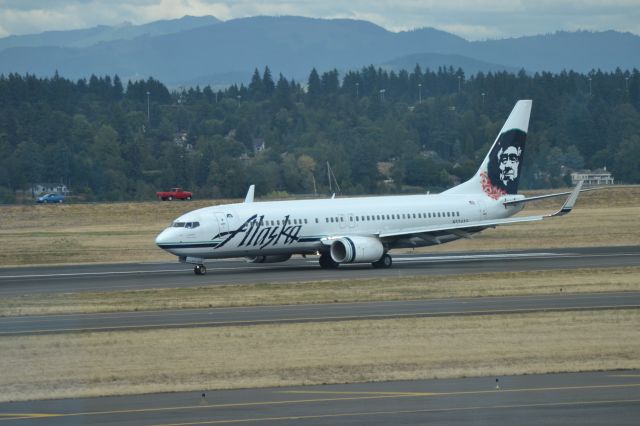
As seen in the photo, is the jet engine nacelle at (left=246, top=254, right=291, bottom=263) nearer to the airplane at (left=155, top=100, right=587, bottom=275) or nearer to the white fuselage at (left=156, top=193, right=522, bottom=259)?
the airplane at (left=155, top=100, right=587, bottom=275)

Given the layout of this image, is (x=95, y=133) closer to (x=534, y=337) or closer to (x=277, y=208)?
(x=277, y=208)

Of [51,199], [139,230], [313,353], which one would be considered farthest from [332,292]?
[51,199]

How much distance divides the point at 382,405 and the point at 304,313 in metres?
14.2

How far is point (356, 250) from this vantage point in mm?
53281

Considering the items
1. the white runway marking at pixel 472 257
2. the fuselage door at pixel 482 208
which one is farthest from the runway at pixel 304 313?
the fuselage door at pixel 482 208

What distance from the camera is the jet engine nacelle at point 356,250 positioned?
5328 centimetres

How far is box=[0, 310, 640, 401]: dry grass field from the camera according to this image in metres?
25.8

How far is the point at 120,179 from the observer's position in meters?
153

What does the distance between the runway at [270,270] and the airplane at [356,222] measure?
38.7 inches

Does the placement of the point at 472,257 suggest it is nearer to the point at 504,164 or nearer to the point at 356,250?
the point at 504,164

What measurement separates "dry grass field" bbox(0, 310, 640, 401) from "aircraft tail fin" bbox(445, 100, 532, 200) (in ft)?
87.4

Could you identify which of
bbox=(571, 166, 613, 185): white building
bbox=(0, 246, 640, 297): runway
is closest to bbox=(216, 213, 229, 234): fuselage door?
bbox=(0, 246, 640, 297): runway

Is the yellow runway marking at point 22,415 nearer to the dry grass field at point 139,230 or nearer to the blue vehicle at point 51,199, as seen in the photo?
the dry grass field at point 139,230

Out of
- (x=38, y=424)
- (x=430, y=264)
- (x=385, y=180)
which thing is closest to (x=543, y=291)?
(x=430, y=264)
